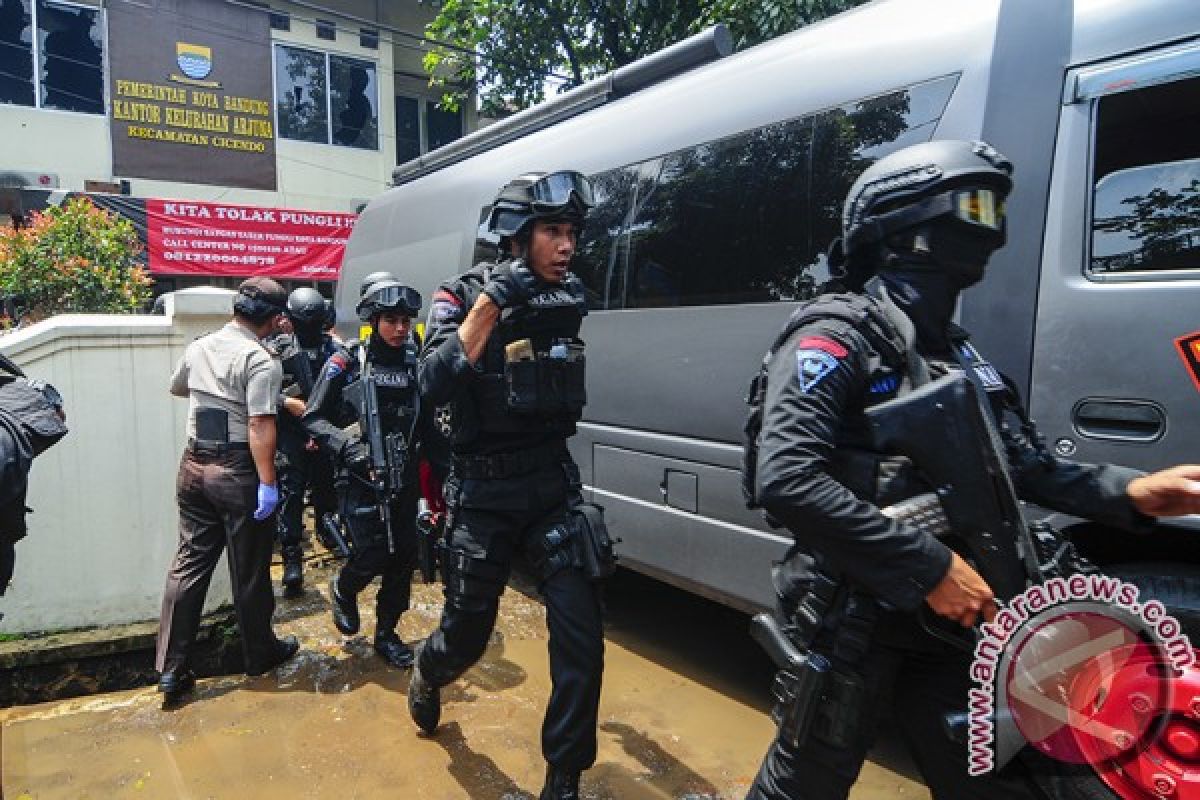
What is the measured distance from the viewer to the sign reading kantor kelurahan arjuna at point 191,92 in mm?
11758

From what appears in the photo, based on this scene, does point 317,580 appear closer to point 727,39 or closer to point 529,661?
point 529,661

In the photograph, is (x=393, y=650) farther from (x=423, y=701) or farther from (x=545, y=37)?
(x=545, y=37)

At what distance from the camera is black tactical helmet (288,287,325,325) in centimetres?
472

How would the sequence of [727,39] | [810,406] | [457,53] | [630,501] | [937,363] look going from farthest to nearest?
[457,53] → [727,39] → [630,501] → [937,363] → [810,406]

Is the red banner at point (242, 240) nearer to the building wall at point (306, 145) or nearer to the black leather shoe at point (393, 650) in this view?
the building wall at point (306, 145)

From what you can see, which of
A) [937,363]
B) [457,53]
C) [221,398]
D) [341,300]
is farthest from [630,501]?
[457,53]

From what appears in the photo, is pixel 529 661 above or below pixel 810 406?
below

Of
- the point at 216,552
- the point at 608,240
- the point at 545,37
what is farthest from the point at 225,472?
the point at 545,37

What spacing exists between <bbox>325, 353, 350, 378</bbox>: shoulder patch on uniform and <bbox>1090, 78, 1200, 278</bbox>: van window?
320 cm

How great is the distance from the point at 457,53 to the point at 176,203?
4.52 m

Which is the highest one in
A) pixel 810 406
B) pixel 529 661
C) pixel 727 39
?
pixel 727 39

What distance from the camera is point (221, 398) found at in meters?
3.36

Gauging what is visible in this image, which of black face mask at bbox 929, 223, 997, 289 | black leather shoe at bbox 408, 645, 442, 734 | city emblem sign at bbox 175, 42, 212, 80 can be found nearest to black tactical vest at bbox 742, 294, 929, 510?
black face mask at bbox 929, 223, 997, 289

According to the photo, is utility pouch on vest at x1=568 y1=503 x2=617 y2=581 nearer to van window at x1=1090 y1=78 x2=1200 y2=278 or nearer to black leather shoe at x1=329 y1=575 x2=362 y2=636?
van window at x1=1090 y1=78 x2=1200 y2=278
